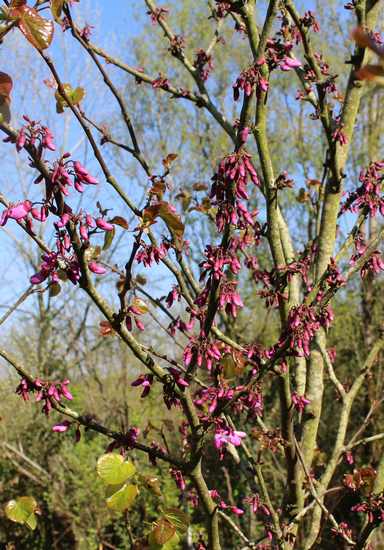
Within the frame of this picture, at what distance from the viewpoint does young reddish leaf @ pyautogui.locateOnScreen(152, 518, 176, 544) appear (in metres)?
1.45

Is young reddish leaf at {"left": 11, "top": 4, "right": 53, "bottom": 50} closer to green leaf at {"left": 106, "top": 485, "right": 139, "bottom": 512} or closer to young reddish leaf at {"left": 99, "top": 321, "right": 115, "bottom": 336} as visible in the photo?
young reddish leaf at {"left": 99, "top": 321, "right": 115, "bottom": 336}

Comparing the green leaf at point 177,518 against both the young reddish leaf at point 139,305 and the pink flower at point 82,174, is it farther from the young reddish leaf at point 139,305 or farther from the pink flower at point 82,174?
the pink flower at point 82,174

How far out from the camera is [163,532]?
57.3 inches

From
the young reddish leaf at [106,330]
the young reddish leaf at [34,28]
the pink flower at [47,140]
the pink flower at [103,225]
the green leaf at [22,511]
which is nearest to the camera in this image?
the young reddish leaf at [34,28]

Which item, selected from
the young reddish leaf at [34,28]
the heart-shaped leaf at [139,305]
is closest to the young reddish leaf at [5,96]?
the young reddish leaf at [34,28]

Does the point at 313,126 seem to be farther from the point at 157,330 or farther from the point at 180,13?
the point at 157,330

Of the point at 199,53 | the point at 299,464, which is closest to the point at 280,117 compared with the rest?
the point at 199,53

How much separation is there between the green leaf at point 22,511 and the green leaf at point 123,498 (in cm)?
54

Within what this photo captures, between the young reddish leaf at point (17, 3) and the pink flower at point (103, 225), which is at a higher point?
the young reddish leaf at point (17, 3)

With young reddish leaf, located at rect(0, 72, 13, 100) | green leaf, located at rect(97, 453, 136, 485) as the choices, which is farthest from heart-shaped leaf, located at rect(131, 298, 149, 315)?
young reddish leaf, located at rect(0, 72, 13, 100)

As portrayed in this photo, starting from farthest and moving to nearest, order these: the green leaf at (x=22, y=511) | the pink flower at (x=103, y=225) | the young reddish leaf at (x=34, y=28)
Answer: the green leaf at (x=22, y=511)
the pink flower at (x=103, y=225)
the young reddish leaf at (x=34, y=28)

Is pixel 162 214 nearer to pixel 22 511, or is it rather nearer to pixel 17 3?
pixel 17 3

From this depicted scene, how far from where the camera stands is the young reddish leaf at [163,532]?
1451 millimetres

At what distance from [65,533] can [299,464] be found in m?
6.15
